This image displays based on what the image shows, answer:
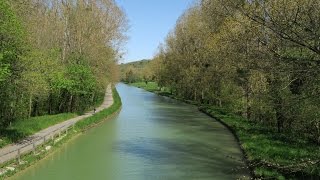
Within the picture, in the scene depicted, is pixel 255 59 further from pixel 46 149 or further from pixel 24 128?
pixel 24 128

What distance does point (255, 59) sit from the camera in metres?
13.6

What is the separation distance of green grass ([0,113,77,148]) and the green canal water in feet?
10.2

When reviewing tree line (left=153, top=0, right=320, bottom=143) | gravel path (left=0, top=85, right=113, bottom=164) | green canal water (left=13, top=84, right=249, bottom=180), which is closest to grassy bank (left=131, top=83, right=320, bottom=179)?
green canal water (left=13, top=84, right=249, bottom=180)

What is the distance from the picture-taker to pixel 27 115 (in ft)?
136

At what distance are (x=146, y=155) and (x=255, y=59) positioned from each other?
16.2 m

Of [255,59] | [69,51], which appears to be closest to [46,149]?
[255,59]

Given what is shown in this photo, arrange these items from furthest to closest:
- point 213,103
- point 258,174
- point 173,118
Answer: point 213,103 → point 173,118 → point 258,174

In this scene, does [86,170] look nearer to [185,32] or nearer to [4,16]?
[4,16]

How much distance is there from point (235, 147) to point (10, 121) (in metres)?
18.3

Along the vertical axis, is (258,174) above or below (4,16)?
below

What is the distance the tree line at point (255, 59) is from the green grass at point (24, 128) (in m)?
16.1

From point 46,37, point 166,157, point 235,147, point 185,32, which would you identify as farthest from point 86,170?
point 185,32

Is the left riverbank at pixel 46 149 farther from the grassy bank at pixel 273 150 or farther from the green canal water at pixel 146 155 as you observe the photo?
the grassy bank at pixel 273 150

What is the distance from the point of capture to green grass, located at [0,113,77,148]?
93.5 ft
